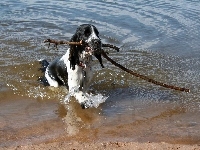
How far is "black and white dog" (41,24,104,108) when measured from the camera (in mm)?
5293

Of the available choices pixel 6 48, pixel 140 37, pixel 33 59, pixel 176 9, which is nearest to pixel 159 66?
pixel 140 37

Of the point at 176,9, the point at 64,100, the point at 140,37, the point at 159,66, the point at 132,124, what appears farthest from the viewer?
the point at 176,9

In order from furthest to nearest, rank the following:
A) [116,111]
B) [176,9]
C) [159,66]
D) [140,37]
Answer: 1. [176,9]
2. [140,37]
3. [159,66]
4. [116,111]

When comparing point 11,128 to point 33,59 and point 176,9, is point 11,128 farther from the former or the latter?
point 176,9

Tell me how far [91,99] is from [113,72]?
53.5 inches

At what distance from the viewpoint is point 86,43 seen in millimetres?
5289

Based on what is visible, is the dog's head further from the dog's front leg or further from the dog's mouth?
the dog's front leg

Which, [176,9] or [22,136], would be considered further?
[176,9]

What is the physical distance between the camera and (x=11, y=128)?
4930 mm

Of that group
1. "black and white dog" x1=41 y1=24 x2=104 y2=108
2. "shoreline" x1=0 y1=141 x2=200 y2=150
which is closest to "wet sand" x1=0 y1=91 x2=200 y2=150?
"shoreline" x1=0 y1=141 x2=200 y2=150

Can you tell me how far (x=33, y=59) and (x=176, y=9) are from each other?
5.18m

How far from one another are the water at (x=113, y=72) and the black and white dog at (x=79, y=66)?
183 millimetres

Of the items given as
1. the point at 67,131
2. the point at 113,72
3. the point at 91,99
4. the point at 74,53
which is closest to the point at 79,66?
the point at 74,53

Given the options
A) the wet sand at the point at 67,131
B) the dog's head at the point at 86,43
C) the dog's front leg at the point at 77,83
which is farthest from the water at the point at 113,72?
the dog's head at the point at 86,43
